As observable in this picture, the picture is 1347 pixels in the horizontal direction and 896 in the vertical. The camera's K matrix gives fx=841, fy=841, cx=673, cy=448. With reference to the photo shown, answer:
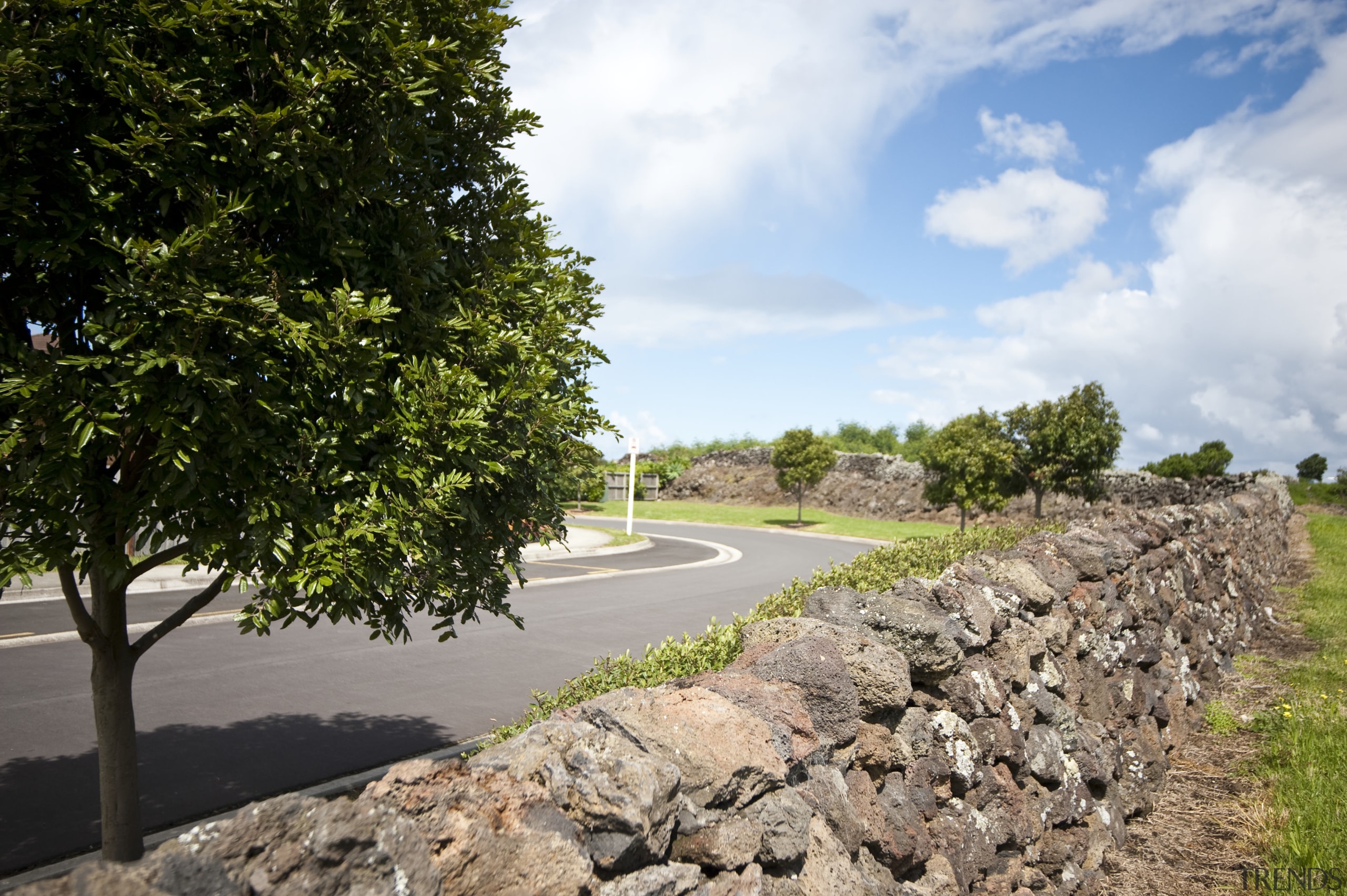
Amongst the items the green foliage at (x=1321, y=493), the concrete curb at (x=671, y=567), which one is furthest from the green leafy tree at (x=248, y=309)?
the green foliage at (x=1321, y=493)

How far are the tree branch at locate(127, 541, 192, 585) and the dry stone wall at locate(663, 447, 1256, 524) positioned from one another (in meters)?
26.9

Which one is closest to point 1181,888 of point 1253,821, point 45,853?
point 1253,821

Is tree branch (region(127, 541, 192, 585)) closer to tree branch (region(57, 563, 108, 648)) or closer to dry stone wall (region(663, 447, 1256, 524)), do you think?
tree branch (region(57, 563, 108, 648))

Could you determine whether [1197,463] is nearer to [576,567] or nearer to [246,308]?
[576,567]

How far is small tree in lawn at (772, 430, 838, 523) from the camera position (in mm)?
36781

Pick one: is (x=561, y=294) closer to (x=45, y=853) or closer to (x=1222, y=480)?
(x=45, y=853)

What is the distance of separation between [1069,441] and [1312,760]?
727 inches

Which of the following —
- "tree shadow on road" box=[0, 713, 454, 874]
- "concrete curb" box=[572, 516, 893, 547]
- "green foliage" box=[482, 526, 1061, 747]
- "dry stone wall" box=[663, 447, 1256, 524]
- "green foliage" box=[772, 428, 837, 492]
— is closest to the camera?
"green foliage" box=[482, 526, 1061, 747]

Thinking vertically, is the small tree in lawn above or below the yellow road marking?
above

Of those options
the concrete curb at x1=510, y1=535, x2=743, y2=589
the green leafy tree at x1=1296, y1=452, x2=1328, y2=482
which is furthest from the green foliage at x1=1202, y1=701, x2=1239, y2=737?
the green leafy tree at x1=1296, y1=452, x2=1328, y2=482

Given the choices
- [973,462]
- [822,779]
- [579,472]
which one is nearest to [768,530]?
[973,462]

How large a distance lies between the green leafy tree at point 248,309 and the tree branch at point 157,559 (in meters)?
0.04

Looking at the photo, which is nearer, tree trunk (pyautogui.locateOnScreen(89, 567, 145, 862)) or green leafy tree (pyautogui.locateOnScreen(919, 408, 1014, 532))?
tree trunk (pyautogui.locateOnScreen(89, 567, 145, 862))

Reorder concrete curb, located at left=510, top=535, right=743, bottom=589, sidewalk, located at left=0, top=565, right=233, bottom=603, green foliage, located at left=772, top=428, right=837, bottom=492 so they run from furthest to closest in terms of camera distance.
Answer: green foliage, located at left=772, top=428, right=837, bottom=492
concrete curb, located at left=510, top=535, right=743, bottom=589
sidewalk, located at left=0, top=565, right=233, bottom=603
